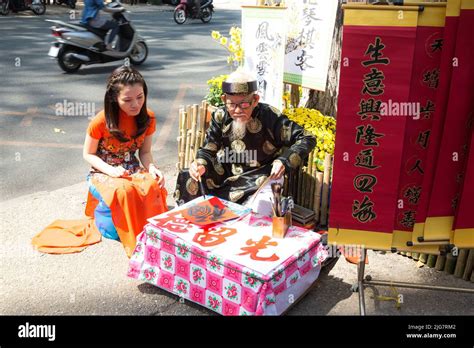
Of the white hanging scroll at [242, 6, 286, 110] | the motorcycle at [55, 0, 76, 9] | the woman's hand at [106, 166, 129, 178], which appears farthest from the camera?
the motorcycle at [55, 0, 76, 9]

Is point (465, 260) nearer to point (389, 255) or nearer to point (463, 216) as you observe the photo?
point (389, 255)

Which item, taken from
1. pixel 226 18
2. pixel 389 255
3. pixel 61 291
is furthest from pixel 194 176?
pixel 226 18

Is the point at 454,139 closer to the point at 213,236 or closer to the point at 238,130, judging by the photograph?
the point at 213,236

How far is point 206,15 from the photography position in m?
20.2

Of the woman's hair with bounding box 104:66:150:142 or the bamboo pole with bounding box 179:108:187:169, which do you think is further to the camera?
the bamboo pole with bounding box 179:108:187:169

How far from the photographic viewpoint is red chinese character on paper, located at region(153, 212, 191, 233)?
360 centimetres

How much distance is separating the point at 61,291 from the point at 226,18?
67.5 ft

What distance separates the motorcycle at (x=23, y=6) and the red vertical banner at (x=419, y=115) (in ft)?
60.0

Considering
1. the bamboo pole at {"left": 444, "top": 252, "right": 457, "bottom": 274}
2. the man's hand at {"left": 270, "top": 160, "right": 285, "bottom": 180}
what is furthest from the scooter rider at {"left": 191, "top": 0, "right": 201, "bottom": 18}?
the bamboo pole at {"left": 444, "top": 252, "right": 457, "bottom": 274}

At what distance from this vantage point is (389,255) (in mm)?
4352

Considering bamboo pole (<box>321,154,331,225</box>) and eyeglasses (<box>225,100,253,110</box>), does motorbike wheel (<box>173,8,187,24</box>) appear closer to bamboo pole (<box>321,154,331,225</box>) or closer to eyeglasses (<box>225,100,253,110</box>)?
bamboo pole (<box>321,154,331,225</box>)

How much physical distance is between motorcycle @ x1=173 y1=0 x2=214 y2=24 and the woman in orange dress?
1563 centimetres

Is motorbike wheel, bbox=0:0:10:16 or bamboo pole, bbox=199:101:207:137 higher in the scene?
motorbike wheel, bbox=0:0:10:16

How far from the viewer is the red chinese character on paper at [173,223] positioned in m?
3.60
